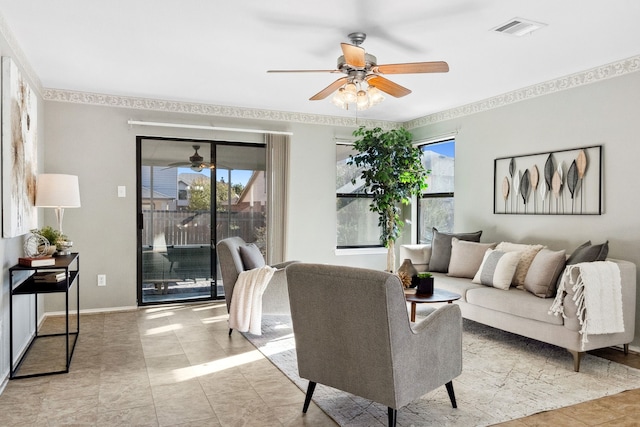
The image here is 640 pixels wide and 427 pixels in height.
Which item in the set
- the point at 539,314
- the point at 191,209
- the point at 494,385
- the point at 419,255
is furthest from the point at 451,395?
the point at 191,209

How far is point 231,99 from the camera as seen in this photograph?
541cm

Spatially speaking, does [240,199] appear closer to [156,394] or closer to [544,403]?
[156,394]

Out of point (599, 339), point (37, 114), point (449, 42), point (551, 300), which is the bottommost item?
point (599, 339)

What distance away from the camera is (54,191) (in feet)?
13.0

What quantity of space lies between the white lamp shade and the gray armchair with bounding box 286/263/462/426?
2555mm

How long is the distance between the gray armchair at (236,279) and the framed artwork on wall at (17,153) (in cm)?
156

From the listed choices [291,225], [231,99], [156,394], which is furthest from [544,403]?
[231,99]

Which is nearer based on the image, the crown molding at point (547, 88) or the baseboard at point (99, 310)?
the crown molding at point (547, 88)

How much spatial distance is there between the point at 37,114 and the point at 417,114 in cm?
441

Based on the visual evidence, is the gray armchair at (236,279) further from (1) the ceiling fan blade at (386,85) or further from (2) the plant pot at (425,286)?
(1) the ceiling fan blade at (386,85)

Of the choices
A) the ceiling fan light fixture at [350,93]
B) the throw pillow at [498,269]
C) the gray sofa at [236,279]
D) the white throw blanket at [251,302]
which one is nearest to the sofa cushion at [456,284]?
the throw pillow at [498,269]

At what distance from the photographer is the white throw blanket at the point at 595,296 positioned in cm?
333

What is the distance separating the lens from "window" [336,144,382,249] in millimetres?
6570

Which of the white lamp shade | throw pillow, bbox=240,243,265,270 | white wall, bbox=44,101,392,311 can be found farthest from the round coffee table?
white wall, bbox=44,101,392,311
